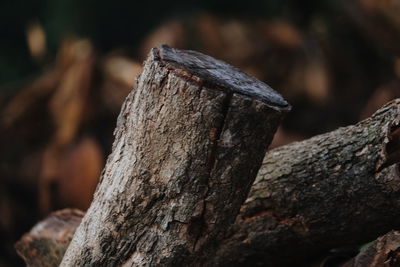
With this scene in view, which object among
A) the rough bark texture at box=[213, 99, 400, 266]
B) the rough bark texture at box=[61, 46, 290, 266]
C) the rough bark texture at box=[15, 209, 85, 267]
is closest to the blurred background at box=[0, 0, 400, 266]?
the rough bark texture at box=[15, 209, 85, 267]

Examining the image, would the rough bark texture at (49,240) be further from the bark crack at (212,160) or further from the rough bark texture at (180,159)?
the bark crack at (212,160)

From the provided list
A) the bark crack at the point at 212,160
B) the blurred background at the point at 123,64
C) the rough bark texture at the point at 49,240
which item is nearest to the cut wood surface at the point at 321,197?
the bark crack at the point at 212,160

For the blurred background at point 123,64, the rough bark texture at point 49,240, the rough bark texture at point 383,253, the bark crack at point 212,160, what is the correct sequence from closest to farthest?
1. the bark crack at point 212,160
2. the rough bark texture at point 383,253
3. the rough bark texture at point 49,240
4. the blurred background at point 123,64

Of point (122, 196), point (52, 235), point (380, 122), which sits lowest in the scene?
point (52, 235)

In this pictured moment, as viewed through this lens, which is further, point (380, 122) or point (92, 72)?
point (92, 72)

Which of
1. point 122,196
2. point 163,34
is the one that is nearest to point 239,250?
point 122,196

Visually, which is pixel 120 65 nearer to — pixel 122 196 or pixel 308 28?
pixel 308 28

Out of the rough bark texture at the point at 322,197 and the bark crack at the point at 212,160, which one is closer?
the bark crack at the point at 212,160

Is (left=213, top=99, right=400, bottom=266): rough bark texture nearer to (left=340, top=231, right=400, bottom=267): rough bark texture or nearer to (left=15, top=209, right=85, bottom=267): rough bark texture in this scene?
(left=340, top=231, right=400, bottom=267): rough bark texture
